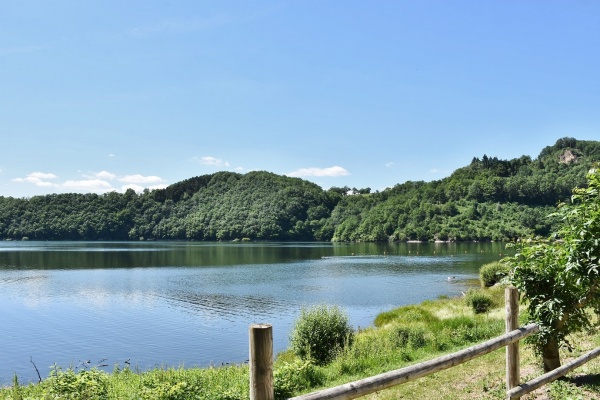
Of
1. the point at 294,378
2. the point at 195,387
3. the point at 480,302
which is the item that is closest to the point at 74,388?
the point at 195,387

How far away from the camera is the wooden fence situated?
398 centimetres

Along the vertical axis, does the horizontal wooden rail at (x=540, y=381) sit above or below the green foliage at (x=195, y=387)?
above

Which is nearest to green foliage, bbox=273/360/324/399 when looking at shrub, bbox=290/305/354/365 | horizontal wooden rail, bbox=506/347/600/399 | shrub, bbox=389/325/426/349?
shrub, bbox=290/305/354/365

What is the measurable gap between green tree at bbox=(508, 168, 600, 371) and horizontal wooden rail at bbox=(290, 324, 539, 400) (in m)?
1.23

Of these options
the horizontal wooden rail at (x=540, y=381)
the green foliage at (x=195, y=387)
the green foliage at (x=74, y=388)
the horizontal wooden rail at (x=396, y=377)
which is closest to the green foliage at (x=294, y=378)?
the green foliage at (x=195, y=387)

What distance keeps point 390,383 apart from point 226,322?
89.3ft

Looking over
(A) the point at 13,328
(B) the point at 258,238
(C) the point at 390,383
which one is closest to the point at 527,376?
(C) the point at 390,383

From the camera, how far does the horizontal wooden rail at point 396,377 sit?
14.0 ft

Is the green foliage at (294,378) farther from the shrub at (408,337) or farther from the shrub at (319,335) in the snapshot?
the shrub at (408,337)

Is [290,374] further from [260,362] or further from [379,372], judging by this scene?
[260,362]

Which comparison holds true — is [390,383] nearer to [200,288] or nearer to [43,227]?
[200,288]

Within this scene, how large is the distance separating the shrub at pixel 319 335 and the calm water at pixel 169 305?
21.3 ft

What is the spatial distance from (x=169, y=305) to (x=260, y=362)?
36.1 meters

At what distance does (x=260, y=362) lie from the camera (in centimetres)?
397
